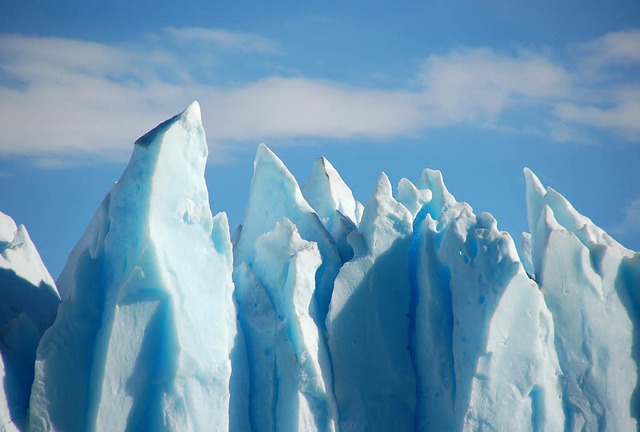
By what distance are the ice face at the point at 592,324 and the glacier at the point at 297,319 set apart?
0.05 feet

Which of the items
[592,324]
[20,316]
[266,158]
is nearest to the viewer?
[20,316]

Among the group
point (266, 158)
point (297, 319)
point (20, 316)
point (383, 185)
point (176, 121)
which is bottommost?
point (20, 316)

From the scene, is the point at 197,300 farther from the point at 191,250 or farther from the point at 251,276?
the point at 251,276

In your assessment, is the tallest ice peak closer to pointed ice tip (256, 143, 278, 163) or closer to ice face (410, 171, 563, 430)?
pointed ice tip (256, 143, 278, 163)

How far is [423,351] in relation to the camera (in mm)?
7883

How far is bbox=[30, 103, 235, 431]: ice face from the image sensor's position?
6.61m

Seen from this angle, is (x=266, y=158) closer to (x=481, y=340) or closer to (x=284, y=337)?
(x=284, y=337)

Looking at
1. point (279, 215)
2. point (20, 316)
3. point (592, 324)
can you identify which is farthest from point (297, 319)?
point (592, 324)

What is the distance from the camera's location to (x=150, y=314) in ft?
22.2

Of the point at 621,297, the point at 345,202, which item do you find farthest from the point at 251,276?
the point at 621,297

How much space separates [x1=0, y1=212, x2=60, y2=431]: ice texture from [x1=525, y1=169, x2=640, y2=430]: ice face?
201 inches

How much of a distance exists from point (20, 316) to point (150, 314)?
1.28 m

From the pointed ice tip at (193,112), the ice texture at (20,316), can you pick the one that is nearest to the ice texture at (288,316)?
the pointed ice tip at (193,112)

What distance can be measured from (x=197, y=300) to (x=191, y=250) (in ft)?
1.56
